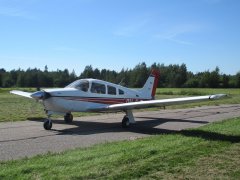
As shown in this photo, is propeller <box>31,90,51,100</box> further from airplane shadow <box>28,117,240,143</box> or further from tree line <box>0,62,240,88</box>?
tree line <box>0,62,240,88</box>

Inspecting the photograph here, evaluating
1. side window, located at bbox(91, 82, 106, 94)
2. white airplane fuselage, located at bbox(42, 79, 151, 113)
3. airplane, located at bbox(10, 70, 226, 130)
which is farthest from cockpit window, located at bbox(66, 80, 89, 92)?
side window, located at bbox(91, 82, 106, 94)

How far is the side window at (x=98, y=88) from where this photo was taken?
16.0 m

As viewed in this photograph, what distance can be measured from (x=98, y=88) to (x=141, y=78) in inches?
4416

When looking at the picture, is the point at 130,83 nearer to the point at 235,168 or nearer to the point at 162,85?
the point at 162,85

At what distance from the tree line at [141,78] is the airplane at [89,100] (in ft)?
243

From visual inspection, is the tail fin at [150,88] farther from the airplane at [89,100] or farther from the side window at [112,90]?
the side window at [112,90]

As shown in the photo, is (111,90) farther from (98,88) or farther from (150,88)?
(150,88)

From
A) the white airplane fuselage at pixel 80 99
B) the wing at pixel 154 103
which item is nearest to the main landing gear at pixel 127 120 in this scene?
the wing at pixel 154 103

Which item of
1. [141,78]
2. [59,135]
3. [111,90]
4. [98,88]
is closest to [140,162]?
[59,135]

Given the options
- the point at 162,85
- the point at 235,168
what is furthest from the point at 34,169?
the point at 162,85

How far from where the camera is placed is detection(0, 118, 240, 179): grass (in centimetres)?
653

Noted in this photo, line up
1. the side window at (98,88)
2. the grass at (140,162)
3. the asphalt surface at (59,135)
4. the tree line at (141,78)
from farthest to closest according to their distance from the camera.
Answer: the tree line at (141,78), the side window at (98,88), the asphalt surface at (59,135), the grass at (140,162)

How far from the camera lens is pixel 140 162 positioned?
24.7 feet

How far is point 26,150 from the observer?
9430 mm
